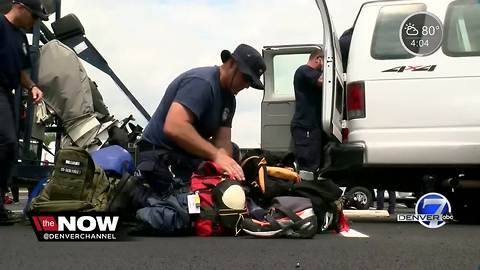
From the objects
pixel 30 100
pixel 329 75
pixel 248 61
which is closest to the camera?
pixel 248 61

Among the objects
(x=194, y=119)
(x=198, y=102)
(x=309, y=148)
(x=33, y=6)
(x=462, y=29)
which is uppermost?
(x=33, y=6)

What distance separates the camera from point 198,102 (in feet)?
13.7

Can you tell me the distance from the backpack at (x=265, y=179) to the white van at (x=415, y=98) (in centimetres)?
92

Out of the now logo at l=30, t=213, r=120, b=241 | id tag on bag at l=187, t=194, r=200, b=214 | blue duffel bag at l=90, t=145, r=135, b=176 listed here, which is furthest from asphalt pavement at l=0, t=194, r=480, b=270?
blue duffel bag at l=90, t=145, r=135, b=176

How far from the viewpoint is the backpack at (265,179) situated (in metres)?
4.35

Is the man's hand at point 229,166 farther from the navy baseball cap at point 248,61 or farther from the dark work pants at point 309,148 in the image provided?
the dark work pants at point 309,148

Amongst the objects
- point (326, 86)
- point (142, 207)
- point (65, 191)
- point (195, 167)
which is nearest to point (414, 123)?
point (326, 86)

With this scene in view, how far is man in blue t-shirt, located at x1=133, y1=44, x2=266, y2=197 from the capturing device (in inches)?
163

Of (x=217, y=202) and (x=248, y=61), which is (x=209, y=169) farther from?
(x=248, y=61)

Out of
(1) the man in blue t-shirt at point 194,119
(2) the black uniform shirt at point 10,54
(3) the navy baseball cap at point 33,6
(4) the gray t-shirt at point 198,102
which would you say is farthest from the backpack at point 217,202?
(3) the navy baseball cap at point 33,6

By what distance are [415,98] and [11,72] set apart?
129 inches

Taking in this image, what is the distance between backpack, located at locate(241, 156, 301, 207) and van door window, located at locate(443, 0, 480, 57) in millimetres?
2090

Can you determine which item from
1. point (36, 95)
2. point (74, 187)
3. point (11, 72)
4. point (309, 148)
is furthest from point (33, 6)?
point (309, 148)

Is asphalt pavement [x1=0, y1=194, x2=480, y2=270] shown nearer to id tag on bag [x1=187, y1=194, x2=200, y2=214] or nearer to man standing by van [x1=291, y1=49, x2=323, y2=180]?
id tag on bag [x1=187, y1=194, x2=200, y2=214]
